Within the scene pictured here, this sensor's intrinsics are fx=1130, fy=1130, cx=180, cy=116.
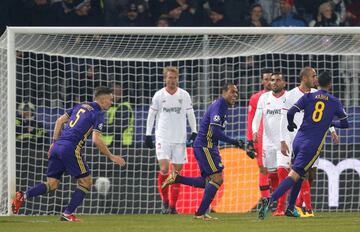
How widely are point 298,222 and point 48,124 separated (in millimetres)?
5093

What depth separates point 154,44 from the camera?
1761 centimetres

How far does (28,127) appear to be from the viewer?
56.0 ft

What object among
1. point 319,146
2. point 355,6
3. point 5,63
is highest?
point 355,6

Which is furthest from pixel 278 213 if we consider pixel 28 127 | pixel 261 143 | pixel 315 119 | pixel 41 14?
pixel 41 14

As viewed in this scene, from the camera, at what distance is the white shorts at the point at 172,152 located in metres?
16.8

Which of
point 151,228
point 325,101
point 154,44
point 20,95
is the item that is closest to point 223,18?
point 154,44

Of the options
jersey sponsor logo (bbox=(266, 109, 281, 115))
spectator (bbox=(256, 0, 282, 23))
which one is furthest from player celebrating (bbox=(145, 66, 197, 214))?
spectator (bbox=(256, 0, 282, 23))

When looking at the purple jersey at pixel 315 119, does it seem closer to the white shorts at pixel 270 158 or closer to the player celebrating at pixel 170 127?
the white shorts at pixel 270 158

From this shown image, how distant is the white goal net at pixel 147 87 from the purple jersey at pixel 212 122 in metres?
2.46

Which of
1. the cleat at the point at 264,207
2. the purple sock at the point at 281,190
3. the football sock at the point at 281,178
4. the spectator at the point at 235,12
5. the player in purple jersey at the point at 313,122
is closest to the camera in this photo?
the cleat at the point at 264,207

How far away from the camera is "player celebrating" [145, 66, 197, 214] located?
55.2ft

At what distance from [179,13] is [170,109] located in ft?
10.4

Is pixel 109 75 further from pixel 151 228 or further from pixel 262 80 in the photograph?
pixel 151 228

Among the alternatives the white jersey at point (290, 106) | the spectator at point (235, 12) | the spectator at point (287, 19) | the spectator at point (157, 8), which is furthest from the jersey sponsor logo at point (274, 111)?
the spectator at point (157, 8)
